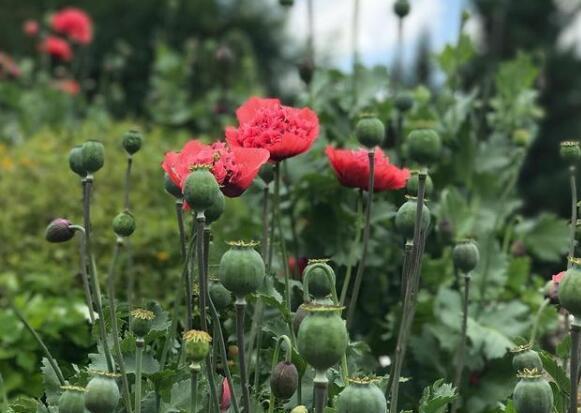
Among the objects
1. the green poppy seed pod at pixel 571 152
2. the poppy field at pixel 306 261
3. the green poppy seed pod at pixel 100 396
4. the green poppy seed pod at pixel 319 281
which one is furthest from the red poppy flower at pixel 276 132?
the green poppy seed pod at pixel 100 396

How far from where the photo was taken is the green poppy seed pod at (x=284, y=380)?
1.41 metres

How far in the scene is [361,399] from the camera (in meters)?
1.21

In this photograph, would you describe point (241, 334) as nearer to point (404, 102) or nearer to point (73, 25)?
point (404, 102)

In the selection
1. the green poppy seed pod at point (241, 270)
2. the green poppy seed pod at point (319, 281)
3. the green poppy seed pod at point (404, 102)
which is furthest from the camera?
the green poppy seed pod at point (404, 102)

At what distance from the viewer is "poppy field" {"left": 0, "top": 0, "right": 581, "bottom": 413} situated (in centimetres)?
145

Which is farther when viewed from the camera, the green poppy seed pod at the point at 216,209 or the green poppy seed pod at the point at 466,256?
the green poppy seed pod at the point at 466,256

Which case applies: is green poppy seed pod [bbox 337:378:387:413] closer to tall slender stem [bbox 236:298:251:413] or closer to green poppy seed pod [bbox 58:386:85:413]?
tall slender stem [bbox 236:298:251:413]

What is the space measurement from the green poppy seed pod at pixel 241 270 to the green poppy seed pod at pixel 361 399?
21 cm

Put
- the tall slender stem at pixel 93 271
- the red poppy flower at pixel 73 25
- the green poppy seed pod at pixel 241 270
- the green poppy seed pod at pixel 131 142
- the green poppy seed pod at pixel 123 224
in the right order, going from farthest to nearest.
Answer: the red poppy flower at pixel 73 25 < the green poppy seed pod at pixel 131 142 < the green poppy seed pod at pixel 123 224 < the tall slender stem at pixel 93 271 < the green poppy seed pod at pixel 241 270

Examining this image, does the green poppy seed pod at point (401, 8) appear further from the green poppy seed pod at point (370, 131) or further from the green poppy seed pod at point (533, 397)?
the green poppy seed pod at point (533, 397)

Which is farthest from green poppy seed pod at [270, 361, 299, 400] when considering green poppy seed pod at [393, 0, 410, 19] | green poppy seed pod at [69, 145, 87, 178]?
green poppy seed pod at [393, 0, 410, 19]

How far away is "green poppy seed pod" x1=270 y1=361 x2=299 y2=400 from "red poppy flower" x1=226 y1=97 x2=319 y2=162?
46 cm

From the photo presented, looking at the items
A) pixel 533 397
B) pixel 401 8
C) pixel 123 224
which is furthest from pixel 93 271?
pixel 401 8

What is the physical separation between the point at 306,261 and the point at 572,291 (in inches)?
43.4
